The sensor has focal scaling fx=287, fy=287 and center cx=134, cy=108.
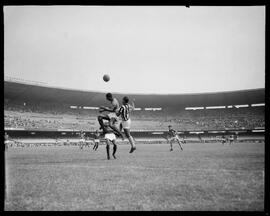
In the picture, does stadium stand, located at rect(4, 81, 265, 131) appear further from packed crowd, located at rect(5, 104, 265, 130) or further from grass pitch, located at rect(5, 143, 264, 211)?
grass pitch, located at rect(5, 143, 264, 211)

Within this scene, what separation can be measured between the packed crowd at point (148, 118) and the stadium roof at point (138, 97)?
1.48 metres

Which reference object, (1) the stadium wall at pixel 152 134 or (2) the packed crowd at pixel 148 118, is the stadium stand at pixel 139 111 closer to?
(2) the packed crowd at pixel 148 118

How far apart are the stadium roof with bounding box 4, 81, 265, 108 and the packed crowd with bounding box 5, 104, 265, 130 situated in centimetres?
148

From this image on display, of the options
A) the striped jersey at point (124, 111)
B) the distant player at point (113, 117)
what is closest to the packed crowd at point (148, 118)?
the distant player at point (113, 117)

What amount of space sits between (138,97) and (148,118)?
185 inches

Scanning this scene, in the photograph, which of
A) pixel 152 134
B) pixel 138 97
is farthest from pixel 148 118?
pixel 138 97

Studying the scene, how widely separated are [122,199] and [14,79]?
3977cm

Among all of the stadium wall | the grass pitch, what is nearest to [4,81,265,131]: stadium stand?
the stadium wall

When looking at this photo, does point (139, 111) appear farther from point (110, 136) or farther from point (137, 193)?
point (137, 193)

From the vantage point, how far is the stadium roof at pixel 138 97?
44375mm

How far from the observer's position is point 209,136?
5131 cm

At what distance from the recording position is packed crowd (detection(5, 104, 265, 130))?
146ft

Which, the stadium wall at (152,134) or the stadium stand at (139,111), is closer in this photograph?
the stadium wall at (152,134)
